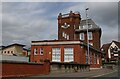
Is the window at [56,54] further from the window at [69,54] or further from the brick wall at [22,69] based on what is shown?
the brick wall at [22,69]

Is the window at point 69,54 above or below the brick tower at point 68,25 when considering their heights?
below

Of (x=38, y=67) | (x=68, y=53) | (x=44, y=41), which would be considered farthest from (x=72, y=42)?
(x=38, y=67)

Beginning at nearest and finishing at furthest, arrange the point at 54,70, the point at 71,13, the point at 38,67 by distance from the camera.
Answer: the point at 38,67 < the point at 54,70 < the point at 71,13

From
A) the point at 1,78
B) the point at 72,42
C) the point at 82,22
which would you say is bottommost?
the point at 1,78

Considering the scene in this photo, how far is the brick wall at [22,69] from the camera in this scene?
22.0m

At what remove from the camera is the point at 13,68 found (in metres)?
23.0

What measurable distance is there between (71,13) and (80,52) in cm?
2495

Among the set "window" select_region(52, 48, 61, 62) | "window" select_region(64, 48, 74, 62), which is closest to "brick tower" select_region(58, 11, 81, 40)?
"window" select_region(52, 48, 61, 62)

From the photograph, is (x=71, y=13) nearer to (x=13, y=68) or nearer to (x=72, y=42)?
(x=72, y=42)

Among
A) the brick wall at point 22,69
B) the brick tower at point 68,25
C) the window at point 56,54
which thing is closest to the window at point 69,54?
the window at point 56,54

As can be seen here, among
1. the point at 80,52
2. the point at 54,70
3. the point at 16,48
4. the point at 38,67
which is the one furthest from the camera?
the point at 16,48

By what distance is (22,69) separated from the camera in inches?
973

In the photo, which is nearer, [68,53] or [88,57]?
[68,53]

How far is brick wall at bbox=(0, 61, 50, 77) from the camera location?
22.0 meters
